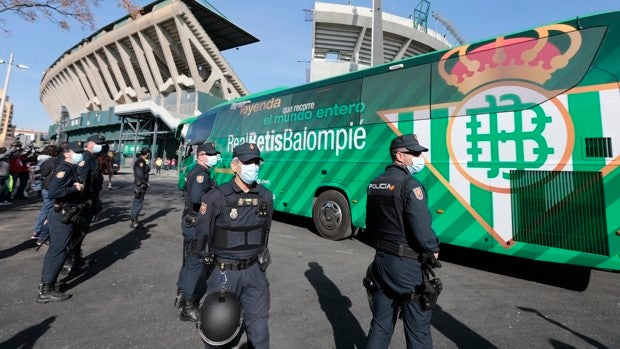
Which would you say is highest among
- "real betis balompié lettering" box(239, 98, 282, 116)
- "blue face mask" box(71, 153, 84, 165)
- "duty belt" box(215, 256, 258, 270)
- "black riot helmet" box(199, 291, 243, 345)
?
"real betis balompié lettering" box(239, 98, 282, 116)

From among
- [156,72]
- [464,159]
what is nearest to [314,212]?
[464,159]

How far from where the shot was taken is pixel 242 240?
2.21 meters

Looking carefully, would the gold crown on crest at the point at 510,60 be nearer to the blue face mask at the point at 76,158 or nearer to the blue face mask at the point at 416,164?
the blue face mask at the point at 416,164

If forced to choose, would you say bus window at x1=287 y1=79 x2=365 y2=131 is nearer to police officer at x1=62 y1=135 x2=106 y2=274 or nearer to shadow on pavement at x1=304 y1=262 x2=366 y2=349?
shadow on pavement at x1=304 y1=262 x2=366 y2=349

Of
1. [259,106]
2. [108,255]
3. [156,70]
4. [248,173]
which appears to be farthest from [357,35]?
[248,173]

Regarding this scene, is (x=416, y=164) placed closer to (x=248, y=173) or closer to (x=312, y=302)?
(x=248, y=173)

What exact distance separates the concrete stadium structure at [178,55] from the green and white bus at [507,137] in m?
22.9

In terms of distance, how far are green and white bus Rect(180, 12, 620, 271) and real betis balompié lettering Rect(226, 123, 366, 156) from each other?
3cm

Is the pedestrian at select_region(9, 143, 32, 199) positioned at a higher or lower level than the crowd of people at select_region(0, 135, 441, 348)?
higher

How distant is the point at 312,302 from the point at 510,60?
422 cm

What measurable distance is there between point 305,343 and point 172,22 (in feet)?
128

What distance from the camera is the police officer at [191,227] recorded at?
3.11 meters

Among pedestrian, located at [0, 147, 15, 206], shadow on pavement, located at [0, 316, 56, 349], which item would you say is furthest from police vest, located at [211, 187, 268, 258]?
pedestrian, located at [0, 147, 15, 206]

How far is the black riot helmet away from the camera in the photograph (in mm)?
1869
